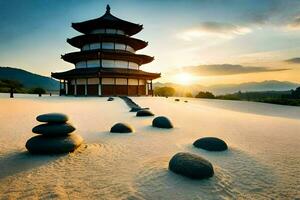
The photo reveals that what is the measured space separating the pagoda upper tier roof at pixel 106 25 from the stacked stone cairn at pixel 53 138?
29.5m

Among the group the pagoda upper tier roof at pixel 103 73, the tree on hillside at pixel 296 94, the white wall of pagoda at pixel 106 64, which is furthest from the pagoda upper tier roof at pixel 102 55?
the tree on hillside at pixel 296 94

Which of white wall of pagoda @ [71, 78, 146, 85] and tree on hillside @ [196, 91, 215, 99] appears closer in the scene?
white wall of pagoda @ [71, 78, 146, 85]

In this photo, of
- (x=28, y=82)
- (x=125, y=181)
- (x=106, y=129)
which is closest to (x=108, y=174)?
(x=125, y=181)

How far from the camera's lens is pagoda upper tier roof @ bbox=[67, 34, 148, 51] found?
110ft

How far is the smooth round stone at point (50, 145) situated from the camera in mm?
7328

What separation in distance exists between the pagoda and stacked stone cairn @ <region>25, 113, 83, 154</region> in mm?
23349

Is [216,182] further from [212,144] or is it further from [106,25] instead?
[106,25]

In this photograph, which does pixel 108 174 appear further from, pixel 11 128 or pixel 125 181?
pixel 11 128

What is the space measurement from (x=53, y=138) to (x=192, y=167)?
4627 millimetres

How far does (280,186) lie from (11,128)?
1116 cm

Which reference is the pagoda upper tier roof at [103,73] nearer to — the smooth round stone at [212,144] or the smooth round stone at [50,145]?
the smooth round stone at [50,145]

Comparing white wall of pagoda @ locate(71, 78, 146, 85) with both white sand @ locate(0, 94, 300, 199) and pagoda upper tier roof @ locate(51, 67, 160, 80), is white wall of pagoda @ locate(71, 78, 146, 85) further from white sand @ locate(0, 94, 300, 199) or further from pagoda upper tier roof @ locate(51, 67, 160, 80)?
white sand @ locate(0, 94, 300, 199)

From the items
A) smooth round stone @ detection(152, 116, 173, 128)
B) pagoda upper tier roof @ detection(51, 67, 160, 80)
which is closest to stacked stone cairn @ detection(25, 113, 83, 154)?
smooth round stone @ detection(152, 116, 173, 128)

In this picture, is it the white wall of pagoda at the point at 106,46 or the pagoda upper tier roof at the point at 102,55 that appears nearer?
the pagoda upper tier roof at the point at 102,55
